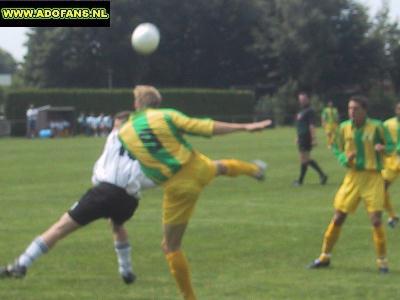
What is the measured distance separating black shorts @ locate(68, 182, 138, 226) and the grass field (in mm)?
745

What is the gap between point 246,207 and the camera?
60.8 feet

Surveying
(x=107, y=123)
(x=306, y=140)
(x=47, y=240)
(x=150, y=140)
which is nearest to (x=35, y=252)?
(x=47, y=240)

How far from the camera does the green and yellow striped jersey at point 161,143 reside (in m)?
9.00

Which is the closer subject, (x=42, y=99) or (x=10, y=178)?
(x=10, y=178)

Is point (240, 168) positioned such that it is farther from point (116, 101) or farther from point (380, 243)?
point (116, 101)

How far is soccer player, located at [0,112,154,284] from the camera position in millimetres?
9891

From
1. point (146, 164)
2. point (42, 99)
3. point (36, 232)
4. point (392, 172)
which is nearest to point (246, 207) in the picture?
point (392, 172)

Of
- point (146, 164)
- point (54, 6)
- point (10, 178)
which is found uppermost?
point (54, 6)

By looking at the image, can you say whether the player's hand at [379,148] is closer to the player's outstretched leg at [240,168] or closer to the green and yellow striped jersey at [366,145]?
the green and yellow striped jersey at [366,145]

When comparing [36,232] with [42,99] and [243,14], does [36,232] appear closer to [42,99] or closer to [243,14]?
[42,99]

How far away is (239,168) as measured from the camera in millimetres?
8883

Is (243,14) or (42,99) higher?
(243,14)

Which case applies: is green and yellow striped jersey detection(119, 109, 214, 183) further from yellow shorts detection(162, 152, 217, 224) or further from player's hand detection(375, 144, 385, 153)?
player's hand detection(375, 144, 385, 153)

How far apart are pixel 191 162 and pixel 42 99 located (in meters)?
57.1
